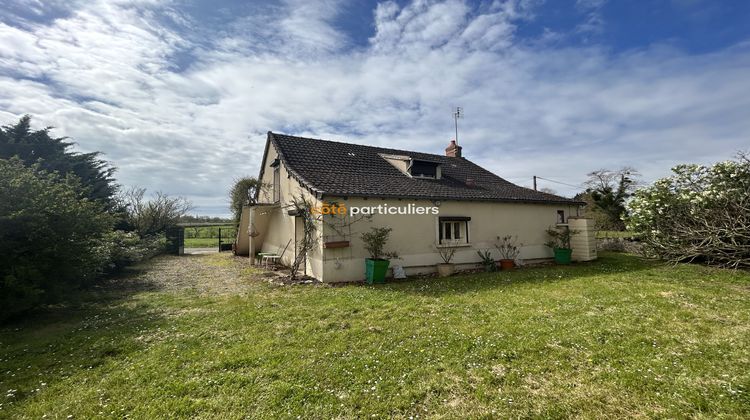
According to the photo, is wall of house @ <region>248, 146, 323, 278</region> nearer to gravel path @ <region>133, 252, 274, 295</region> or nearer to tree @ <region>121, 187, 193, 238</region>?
gravel path @ <region>133, 252, 274, 295</region>

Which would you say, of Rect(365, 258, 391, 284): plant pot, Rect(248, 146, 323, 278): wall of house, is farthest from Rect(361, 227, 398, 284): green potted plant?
Rect(248, 146, 323, 278): wall of house

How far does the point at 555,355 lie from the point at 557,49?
31.3 ft

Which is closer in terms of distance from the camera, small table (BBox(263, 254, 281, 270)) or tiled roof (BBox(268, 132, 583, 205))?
tiled roof (BBox(268, 132, 583, 205))

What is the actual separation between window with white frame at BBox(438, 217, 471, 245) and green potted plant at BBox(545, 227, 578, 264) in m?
4.65

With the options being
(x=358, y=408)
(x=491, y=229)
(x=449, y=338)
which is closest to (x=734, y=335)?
(x=449, y=338)

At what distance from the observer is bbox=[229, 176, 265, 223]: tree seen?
1752 centimetres

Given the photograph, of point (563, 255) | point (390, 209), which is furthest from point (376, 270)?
point (563, 255)

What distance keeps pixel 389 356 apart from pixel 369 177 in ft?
27.1

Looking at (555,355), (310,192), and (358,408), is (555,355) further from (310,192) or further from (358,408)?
(310,192)

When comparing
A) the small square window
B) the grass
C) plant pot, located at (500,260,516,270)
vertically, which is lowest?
the grass

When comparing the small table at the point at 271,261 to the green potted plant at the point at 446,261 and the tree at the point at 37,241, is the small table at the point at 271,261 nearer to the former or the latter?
the tree at the point at 37,241

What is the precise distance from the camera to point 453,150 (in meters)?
18.8

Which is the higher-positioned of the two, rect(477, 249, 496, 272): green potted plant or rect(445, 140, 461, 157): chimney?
rect(445, 140, 461, 157): chimney

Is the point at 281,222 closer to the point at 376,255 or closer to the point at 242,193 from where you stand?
the point at 376,255
